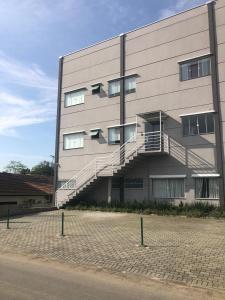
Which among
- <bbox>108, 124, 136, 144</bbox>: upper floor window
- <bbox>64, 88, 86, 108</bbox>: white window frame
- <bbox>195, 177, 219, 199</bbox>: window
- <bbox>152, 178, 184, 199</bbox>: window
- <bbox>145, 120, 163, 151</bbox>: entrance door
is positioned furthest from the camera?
<bbox>64, 88, 86, 108</bbox>: white window frame

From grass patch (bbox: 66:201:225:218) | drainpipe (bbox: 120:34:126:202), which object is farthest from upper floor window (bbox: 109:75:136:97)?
grass patch (bbox: 66:201:225:218)

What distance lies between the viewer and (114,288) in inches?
311

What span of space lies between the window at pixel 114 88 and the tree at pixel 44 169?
6813 centimetres

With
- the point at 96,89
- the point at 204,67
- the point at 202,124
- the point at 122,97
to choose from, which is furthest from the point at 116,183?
the point at 204,67

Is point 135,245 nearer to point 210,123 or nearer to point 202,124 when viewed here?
point 210,123

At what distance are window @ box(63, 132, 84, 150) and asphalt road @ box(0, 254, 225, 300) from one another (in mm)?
21477

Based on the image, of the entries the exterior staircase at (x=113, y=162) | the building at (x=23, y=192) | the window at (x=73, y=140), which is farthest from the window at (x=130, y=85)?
the building at (x=23, y=192)

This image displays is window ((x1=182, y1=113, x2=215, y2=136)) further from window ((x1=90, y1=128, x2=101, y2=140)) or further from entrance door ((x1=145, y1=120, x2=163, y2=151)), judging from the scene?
window ((x1=90, y1=128, x2=101, y2=140))

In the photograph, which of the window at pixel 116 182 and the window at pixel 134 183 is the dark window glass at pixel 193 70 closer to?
the window at pixel 134 183

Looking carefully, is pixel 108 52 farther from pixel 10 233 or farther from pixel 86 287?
pixel 86 287

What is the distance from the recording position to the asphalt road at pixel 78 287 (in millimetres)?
7230

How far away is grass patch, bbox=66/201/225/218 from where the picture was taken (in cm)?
2125

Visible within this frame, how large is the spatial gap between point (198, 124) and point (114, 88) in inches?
338

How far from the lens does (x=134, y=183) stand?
26.7 m
